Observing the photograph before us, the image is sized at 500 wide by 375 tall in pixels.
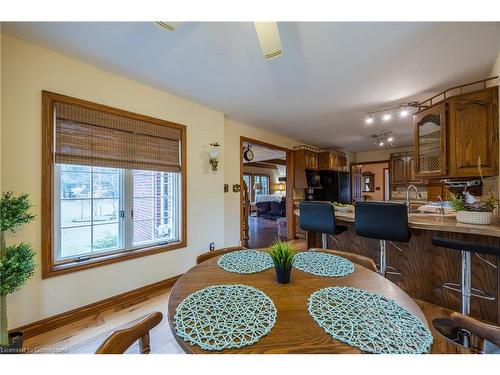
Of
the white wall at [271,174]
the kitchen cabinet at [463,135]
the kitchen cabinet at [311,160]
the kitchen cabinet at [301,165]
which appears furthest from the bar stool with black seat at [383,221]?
the white wall at [271,174]

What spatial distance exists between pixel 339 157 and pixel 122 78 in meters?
5.38

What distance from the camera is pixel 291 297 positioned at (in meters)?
0.99

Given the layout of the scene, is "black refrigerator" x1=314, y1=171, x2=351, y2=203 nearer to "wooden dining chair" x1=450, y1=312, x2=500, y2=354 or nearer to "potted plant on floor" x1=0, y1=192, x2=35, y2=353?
"wooden dining chair" x1=450, y1=312, x2=500, y2=354

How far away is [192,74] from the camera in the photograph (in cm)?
222

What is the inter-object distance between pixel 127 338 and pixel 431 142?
3203mm

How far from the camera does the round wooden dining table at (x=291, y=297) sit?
26.7 inches

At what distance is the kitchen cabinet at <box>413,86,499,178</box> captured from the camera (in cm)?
201

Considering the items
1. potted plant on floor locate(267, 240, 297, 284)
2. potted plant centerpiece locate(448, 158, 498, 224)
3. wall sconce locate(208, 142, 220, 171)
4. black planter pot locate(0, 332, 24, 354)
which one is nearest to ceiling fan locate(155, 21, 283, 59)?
potted plant on floor locate(267, 240, 297, 284)

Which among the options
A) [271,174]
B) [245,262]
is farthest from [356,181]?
[245,262]

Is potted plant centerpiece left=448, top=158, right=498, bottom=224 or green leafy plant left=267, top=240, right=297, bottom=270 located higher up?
potted plant centerpiece left=448, top=158, right=498, bottom=224

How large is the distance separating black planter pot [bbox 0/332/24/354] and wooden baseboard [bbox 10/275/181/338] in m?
0.21

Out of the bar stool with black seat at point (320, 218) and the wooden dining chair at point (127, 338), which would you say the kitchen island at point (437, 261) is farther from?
the wooden dining chair at point (127, 338)
